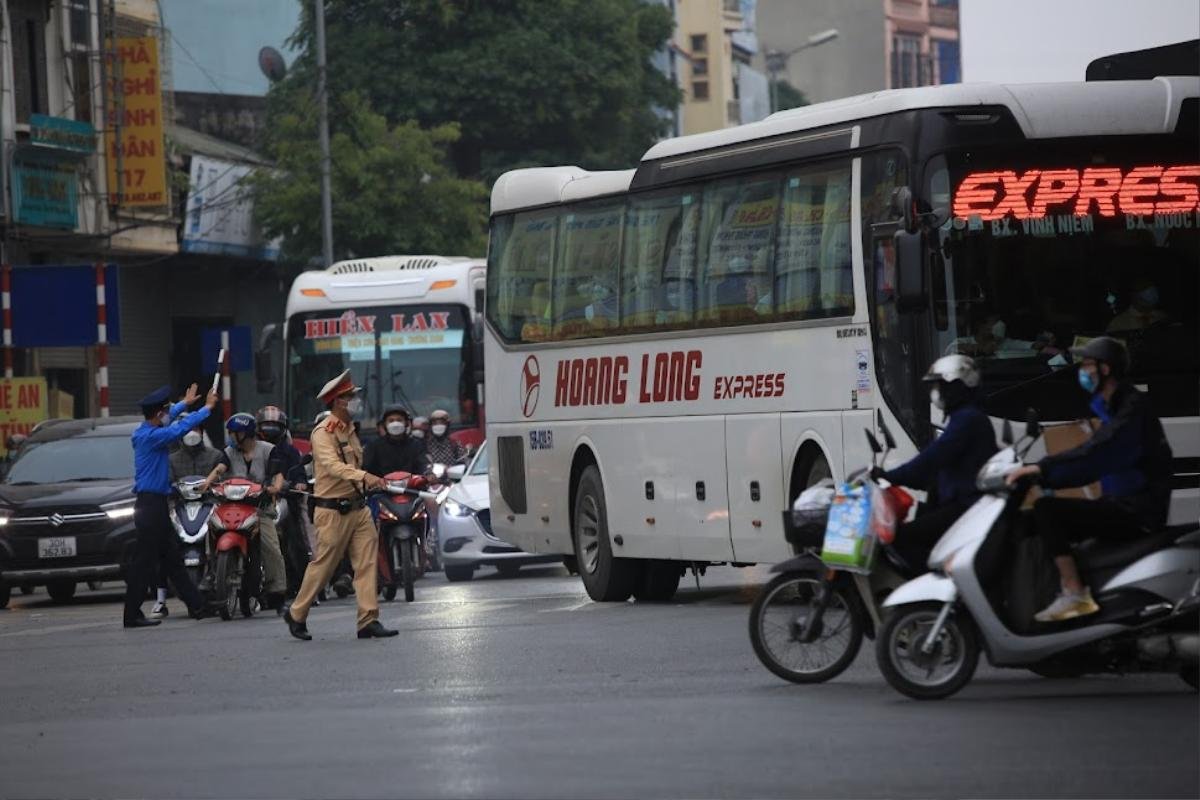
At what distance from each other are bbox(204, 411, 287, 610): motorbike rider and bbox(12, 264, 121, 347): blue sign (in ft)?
41.0

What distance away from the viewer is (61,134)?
37.7 meters

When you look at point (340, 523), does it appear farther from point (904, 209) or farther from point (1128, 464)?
point (1128, 464)

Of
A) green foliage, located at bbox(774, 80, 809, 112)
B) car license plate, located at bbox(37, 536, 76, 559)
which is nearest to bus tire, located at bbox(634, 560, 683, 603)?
car license plate, located at bbox(37, 536, 76, 559)

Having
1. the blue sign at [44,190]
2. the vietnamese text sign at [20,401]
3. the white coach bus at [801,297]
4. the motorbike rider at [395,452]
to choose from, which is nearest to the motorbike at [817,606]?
the white coach bus at [801,297]

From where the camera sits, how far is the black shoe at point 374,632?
17.6 meters

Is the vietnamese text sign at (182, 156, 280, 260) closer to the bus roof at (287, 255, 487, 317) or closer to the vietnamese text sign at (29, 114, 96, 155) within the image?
the vietnamese text sign at (29, 114, 96, 155)

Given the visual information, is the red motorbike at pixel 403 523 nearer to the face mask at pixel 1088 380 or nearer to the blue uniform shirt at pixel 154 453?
the blue uniform shirt at pixel 154 453

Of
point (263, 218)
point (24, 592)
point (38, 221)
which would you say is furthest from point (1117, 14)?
point (263, 218)

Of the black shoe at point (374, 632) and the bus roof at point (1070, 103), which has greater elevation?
the bus roof at point (1070, 103)

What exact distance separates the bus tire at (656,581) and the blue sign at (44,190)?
17.6 m

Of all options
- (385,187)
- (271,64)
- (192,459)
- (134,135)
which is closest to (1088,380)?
(192,459)

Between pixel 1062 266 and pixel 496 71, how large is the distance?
4489 centimetres

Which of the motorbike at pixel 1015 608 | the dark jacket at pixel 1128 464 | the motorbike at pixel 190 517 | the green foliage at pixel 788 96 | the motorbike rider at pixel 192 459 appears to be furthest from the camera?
the green foliage at pixel 788 96

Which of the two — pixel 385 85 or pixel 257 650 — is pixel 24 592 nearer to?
pixel 257 650
